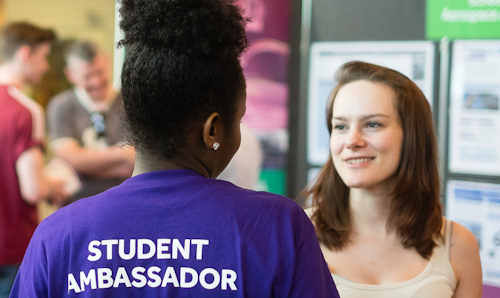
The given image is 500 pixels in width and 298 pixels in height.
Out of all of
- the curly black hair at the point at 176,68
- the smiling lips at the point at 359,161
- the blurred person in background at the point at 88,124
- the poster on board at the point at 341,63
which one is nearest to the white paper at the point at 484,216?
the poster on board at the point at 341,63

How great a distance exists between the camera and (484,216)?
120 inches

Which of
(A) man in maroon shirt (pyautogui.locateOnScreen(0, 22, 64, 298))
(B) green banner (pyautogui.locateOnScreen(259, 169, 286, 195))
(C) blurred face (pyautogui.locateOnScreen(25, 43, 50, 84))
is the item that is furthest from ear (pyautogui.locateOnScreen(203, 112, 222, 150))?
(C) blurred face (pyautogui.locateOnScreen(25, 43, 50, 84))

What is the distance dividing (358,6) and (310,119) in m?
0.72

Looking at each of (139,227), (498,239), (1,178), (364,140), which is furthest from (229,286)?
(1,178)

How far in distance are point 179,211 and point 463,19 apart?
256 centimetres

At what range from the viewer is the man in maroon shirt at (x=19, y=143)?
3471mm

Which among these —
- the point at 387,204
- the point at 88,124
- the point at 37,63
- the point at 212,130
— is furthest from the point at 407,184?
the point at 37,63

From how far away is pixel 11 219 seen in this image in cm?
353

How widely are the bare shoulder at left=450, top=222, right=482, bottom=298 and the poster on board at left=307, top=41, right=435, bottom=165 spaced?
1.47 metres

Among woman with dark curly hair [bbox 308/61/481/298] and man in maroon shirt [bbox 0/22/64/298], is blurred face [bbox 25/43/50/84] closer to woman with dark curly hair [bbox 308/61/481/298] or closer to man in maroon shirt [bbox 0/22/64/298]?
man in maroon shirt [bbox 0/22/64/298]

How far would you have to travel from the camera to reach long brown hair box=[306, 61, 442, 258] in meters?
1.79

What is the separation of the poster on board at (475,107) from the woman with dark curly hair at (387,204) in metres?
1.30

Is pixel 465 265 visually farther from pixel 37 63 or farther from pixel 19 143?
pixel 37 63

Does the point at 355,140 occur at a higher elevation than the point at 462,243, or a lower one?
higher
